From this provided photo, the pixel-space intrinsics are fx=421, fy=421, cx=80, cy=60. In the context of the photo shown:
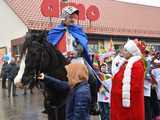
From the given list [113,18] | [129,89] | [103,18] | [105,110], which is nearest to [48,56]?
[129,89]

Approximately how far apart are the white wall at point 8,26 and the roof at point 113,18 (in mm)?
583

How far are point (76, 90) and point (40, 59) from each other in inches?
24.7

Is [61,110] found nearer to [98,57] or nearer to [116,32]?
[98,57]

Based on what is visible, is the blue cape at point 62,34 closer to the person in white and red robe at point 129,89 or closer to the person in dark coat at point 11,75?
the person in white and red robe at point 129,89

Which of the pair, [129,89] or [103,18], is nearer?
[129,89]

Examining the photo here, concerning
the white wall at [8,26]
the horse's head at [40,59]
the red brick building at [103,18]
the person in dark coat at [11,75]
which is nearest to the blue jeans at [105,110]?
Answer: the horse's head at [40,59]


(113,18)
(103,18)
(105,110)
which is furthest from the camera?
(113,18)

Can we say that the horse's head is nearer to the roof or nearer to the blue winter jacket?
the blue winter jacket

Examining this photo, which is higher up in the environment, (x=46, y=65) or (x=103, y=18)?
(x=103, y=18)

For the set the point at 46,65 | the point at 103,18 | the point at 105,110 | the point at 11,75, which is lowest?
the point at 105,110

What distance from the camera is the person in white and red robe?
6000mm

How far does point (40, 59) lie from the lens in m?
5.12

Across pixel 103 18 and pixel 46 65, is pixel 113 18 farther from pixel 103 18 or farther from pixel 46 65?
pixel 46 65

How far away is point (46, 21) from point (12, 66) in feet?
27.1
